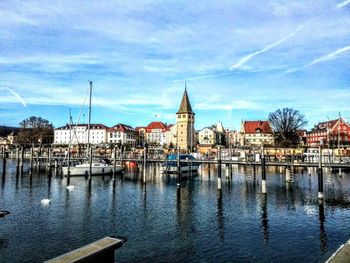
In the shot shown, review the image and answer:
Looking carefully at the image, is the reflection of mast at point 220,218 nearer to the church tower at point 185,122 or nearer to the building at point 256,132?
the church tower at point 185,122

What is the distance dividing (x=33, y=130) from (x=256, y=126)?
115 metres

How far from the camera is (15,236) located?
21.8 m

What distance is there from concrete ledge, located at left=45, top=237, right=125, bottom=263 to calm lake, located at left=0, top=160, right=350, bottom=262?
10.8 m

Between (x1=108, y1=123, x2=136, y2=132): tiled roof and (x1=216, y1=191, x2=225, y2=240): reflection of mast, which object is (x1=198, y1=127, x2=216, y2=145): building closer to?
(x1=108, y1=123, x2=136, y2=132): tiled roof

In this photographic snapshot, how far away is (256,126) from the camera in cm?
16775

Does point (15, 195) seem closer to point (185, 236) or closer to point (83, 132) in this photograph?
point (185, 236)

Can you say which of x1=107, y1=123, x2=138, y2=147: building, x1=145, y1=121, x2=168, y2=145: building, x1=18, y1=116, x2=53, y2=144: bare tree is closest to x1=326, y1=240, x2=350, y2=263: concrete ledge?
x1=18, y1=116, x2=53, y2=144: bare tree

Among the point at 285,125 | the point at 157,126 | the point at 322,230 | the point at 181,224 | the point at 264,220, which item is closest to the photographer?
the point at 322,230

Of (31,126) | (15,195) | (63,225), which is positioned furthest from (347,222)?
(31,126)

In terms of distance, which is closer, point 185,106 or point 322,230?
point 322,230

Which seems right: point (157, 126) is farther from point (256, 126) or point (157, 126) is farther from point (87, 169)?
point (87, 169)

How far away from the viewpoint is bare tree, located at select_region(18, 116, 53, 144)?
151 metres

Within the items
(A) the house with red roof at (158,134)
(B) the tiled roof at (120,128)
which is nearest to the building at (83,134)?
(B) the tiled roof at (120,128)

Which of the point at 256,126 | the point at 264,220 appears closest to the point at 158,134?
the point at 256,126
